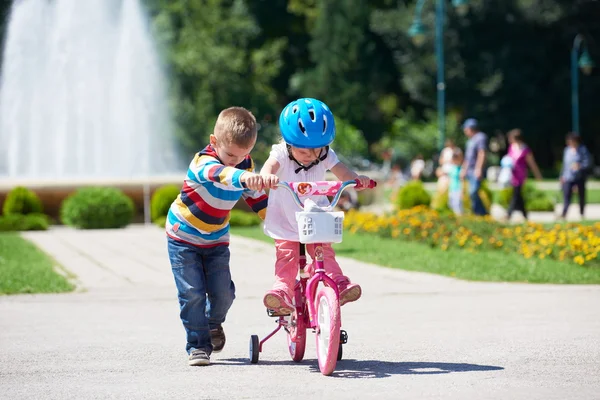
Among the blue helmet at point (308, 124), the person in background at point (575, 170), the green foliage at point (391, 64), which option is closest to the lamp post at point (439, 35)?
the green foliage at point (391, 64)

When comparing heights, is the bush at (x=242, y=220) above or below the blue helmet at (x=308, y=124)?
below

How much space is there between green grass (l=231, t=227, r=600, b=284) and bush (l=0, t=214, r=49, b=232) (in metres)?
7.20

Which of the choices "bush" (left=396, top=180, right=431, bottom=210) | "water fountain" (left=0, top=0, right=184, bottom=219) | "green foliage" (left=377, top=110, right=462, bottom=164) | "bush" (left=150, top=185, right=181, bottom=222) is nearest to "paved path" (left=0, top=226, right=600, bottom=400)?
"bush" (left=150, top=185, right=181, bottom=222)

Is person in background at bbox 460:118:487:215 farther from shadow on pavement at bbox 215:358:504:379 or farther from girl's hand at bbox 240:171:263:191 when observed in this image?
girl's hand at bbox 240:171:263:191

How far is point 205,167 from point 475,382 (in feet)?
6.10

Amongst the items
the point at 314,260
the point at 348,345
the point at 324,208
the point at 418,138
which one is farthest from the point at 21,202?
the point at 418,138

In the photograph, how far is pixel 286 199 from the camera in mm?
6734

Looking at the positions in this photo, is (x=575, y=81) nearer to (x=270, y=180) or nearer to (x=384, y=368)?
(x=384, y=368)

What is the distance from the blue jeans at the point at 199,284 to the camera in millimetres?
6953

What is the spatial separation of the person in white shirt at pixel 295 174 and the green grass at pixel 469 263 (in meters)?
5.10

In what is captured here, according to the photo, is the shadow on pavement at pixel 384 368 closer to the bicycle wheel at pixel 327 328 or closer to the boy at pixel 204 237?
the bicycle wheel at pixel 327 328

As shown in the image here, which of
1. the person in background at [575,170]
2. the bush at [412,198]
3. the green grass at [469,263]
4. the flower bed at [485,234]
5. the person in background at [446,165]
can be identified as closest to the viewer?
the green grass at [469,263]

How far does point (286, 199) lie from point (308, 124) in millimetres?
476

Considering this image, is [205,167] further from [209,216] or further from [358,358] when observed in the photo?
[358,358]
